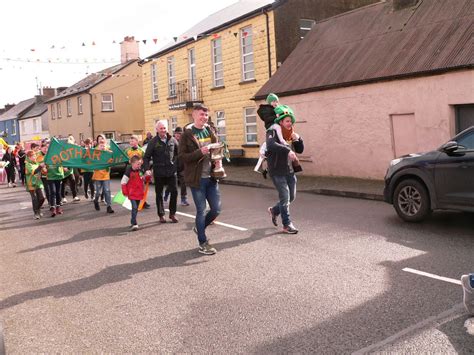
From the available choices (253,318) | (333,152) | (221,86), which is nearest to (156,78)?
(221,86)

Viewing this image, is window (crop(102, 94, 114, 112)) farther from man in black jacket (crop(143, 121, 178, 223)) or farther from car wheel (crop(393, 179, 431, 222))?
car wheel (crop(393, 179, 431, 222))

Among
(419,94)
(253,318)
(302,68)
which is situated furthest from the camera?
(302,68)

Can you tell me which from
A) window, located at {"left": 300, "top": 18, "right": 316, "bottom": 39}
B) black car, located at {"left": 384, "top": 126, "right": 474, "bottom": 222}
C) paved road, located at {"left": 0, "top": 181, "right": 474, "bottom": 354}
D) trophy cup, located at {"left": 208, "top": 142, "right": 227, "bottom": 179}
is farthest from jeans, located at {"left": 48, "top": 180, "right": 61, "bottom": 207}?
window, located at {"left": 300, "top": 18, "right": 316, "bottom": 39}

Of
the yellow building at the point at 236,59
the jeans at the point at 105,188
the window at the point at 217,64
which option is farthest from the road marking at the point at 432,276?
the window at the point at 217,64

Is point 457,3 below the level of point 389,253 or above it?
above

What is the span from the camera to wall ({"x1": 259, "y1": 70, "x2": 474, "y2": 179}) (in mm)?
13023

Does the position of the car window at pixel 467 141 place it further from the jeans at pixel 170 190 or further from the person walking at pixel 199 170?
the jeans at pixel 170 190

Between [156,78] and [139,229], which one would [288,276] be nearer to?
[139,229]

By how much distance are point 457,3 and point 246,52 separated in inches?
419

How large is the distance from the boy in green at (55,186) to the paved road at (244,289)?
7.80 feet

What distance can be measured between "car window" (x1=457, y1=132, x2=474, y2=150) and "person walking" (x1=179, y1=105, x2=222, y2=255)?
3.90 metres

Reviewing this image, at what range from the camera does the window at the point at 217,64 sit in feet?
82.2

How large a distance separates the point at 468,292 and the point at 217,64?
22.5 meters

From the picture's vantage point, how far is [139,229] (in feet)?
29.8
